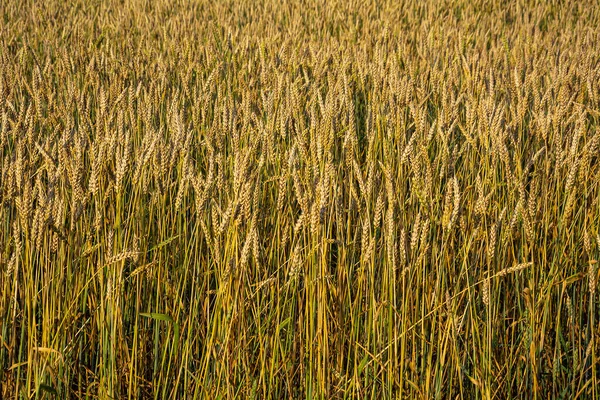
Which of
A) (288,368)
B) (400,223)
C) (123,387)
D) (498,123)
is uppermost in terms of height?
(498,123)

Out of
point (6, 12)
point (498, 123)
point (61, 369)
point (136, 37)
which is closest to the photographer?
point (61, 369)

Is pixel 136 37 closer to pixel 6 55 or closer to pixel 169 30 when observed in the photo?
pixel 169 30

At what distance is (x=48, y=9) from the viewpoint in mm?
5336

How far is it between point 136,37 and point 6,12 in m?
1.49

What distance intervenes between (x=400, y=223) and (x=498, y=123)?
298mm

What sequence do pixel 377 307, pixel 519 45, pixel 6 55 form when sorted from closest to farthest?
pixel 377 307
pixel 6 55
pixel 519 45

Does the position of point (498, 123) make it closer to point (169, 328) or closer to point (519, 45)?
point (169, 328)

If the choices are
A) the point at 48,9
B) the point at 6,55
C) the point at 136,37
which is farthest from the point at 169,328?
the point at 48,9

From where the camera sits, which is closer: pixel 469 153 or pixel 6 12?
pixel 469 153

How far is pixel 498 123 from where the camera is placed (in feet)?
5.27

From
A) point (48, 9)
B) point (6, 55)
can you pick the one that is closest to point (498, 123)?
point (6, 55)

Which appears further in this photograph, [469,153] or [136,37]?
[136,37]

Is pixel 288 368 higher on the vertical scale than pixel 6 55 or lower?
lower

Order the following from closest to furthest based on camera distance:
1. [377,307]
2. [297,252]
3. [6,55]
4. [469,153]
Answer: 1. [297,252]
2. [377,307]
3. [469,153]
4. [6,55]
